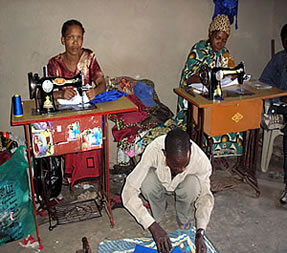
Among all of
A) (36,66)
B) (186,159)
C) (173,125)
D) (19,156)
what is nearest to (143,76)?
(173,125)

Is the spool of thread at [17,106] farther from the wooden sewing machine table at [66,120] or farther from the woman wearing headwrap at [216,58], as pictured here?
the woman wearing headwrap at [216,58]

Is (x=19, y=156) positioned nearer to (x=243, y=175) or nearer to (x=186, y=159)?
(x=186, y=159)

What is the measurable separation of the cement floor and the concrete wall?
1350mm

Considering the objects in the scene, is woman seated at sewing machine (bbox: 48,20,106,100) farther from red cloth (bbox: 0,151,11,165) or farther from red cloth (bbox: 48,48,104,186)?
red cloth (bbox: 0,151,11,165)

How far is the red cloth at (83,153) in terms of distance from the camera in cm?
318

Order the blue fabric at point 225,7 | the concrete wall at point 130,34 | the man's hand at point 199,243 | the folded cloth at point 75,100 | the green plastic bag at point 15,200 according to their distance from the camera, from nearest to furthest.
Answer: the man's hand at point 199,243 → the green plastic bag at point 15,200 → the folded cloth at point 75,100 → the concrete wall at point 130,34 → the blue fabric at point 225,7

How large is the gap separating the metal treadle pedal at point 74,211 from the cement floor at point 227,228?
43 mm

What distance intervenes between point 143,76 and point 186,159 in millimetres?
2101

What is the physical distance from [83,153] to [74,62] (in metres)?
0.83

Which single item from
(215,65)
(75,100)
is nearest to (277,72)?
(215,65)

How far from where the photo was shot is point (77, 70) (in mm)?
3215

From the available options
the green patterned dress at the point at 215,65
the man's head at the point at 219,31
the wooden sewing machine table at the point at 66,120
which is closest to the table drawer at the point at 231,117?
the green patterned dress at the point at 215,65

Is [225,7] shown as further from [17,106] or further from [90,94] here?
[17,106]

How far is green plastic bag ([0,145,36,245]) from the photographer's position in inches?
108
